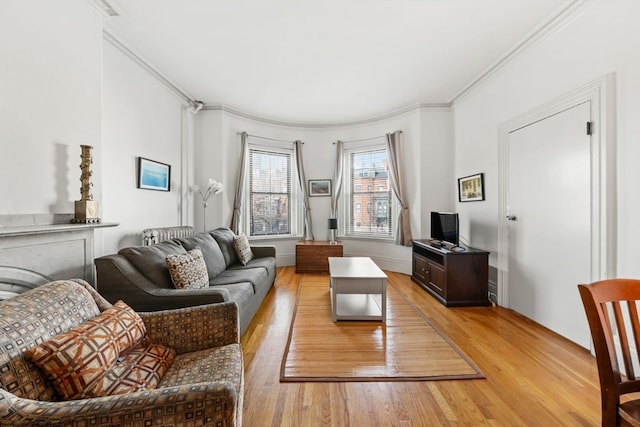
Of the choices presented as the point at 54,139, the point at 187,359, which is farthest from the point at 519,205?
the point at 54,139

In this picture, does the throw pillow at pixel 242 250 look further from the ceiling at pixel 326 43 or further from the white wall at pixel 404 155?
the ceiling at pixel 326 43

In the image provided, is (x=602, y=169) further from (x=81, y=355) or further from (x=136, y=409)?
(x=81, y=355)

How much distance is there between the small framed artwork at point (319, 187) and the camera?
17.5 feet

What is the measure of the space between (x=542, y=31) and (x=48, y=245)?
172 inches

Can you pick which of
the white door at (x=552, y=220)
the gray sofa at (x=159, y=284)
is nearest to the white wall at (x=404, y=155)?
the white door at (x=552, y=220)

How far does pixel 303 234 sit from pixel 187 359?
4.00m

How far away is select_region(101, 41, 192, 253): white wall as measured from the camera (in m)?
2.62

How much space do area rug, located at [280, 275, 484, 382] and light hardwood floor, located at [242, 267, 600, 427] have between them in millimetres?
72

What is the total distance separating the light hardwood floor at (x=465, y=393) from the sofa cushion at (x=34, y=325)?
3.33 ft

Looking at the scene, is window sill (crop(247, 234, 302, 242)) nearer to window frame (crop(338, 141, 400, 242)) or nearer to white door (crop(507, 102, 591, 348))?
window frame (crop(338, 141, 400, 242))

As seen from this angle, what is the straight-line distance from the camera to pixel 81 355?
3.28 feet

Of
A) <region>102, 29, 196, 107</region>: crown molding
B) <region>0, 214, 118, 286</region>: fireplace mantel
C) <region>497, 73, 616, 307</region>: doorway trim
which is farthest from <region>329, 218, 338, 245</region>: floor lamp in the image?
<region>0, 214, 118, 286</region>: fireplace mantel

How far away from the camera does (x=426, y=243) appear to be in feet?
12.6

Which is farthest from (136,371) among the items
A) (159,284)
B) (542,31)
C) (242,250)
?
(542,31)
